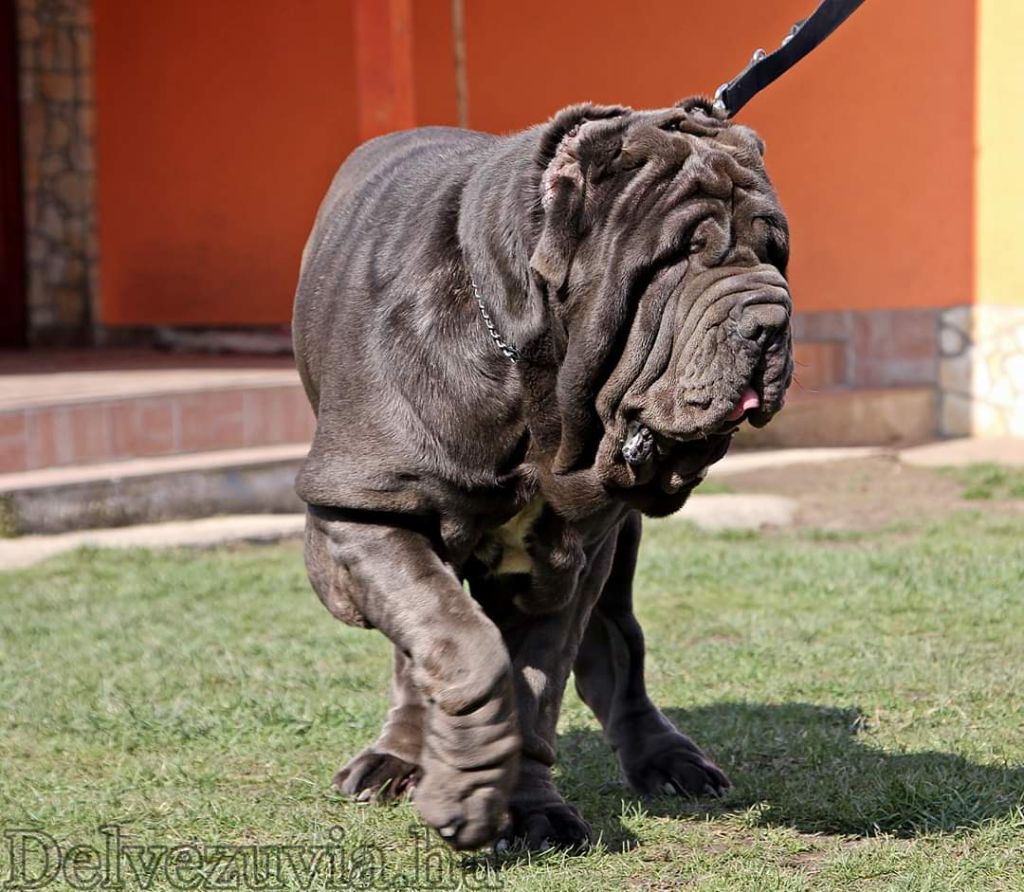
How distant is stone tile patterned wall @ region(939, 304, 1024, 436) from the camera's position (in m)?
10.0

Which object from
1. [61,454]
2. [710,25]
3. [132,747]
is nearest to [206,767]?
[132,747]

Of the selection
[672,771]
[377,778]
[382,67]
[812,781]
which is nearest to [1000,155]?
[382,67]

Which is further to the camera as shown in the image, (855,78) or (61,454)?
(855,78)

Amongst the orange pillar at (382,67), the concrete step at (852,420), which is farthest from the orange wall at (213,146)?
the concrete step at (852,420)

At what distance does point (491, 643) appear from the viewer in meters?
3.03

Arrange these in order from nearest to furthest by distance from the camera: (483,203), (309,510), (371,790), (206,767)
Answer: (483,203) < (309,510) < (371,790) < (206,767)

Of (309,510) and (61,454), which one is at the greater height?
(309,510)

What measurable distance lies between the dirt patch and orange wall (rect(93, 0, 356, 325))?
420 cm

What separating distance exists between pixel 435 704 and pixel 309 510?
0.65 metres

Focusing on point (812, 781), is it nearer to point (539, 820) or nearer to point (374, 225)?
point (539, 820)

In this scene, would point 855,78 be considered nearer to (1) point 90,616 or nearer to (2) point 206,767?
(1) point 90,616

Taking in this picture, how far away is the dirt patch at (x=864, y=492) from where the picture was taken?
25.5 ft

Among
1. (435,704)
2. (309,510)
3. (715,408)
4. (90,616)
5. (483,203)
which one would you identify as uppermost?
(483,203)

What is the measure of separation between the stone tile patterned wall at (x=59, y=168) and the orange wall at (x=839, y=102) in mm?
3401
